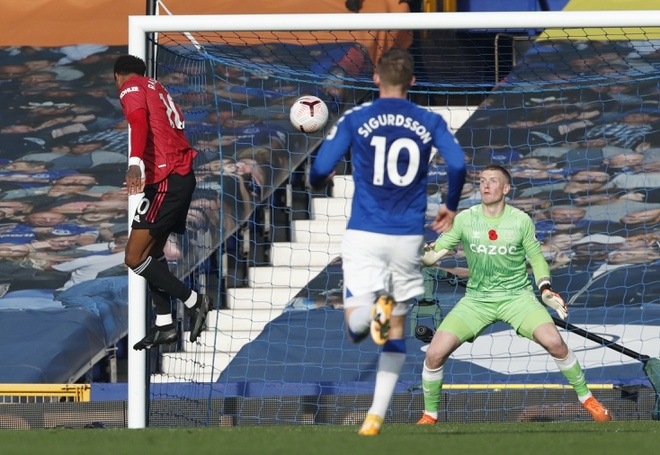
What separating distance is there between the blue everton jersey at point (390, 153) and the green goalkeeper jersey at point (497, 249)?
81.7 inches

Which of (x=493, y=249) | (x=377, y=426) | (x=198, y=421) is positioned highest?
(x=493, y=249)

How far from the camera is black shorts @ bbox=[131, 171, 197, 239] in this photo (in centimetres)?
745

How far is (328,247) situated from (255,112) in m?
2.08

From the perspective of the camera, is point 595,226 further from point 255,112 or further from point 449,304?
point 255,112

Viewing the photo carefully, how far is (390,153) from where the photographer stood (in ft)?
18.2

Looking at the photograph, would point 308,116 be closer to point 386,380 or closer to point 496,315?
point 496,315

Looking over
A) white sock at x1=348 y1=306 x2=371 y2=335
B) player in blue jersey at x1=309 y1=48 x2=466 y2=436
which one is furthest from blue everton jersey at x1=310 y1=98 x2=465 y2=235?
white sock at x1=348 y1=306 x2=371 y2=335

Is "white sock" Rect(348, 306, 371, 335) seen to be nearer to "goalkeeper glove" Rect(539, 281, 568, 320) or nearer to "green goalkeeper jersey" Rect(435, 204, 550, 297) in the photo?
"goalkeeper glove" Rect(539, 281, 568, 320)

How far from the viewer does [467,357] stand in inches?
422

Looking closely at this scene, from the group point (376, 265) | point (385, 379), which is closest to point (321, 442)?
point (385, 379)

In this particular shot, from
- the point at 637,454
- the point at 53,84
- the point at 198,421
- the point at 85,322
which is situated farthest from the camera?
the point at 53,84

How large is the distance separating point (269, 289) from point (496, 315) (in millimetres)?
4390

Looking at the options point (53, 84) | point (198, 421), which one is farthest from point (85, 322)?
point (53, 84)

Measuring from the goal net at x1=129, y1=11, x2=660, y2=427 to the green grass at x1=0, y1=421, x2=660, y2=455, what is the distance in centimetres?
212
